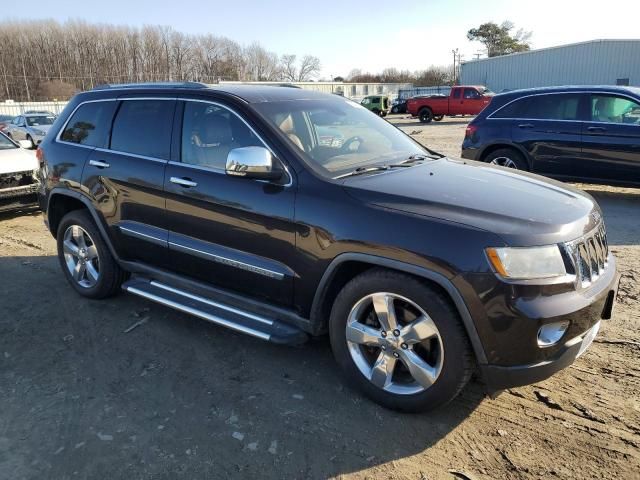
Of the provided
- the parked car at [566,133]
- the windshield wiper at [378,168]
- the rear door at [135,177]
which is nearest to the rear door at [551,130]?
the parked car at [566,133]

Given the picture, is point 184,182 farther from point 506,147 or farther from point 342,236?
point 506,147

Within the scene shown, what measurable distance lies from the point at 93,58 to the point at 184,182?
315ft

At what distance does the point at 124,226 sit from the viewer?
13.9 ft

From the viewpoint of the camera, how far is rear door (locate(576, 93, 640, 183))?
7746mm

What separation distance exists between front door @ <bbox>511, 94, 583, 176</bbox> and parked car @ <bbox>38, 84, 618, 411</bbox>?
16.5ft

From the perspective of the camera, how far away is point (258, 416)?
3010mm

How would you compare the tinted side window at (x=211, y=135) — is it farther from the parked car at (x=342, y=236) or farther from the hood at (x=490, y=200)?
the hood at (x=490, y=200)

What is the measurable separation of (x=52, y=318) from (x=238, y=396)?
2163 millimetres

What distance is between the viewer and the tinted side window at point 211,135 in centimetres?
355

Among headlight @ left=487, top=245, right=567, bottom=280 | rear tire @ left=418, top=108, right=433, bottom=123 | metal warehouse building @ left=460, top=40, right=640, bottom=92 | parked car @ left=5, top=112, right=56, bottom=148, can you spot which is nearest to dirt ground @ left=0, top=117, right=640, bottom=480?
headlight @ left=487, top=245, right=567, bottom=280

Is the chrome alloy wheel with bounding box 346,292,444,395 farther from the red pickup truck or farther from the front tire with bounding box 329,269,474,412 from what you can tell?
the red pickup truck

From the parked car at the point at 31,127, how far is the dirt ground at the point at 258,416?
1637cm

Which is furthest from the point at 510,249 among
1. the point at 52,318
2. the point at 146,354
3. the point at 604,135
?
the point at 604,135

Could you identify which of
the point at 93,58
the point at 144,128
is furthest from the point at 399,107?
the point at 93,58
